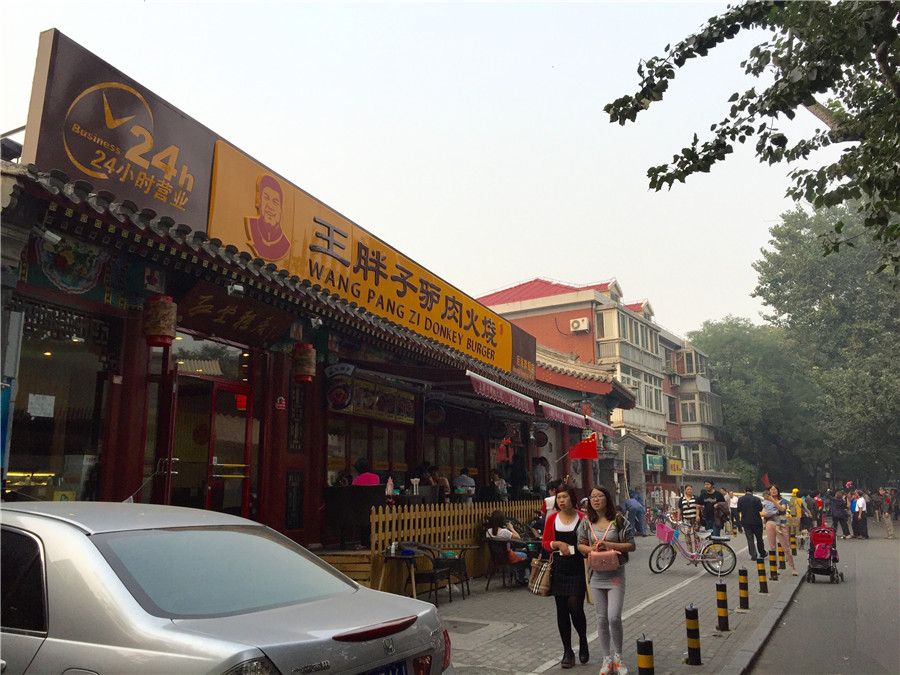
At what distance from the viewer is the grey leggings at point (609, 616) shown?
6289 millimetres

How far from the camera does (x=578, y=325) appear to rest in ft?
132

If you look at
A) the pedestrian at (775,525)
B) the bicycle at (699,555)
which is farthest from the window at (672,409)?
the bicycle at (699,555)

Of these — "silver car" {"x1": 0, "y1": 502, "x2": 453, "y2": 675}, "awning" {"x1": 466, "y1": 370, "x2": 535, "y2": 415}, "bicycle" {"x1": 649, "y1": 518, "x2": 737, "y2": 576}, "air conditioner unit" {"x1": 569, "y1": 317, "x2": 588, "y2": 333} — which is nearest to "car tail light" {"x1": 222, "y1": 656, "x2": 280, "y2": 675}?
"silver car" {"x1": 0, "y1": 502, "x2": 453, "y2": 675}

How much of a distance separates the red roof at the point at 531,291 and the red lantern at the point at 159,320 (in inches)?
1381

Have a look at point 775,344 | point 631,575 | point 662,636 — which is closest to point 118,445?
point 662,636

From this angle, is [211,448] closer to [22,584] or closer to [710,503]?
[22,584]

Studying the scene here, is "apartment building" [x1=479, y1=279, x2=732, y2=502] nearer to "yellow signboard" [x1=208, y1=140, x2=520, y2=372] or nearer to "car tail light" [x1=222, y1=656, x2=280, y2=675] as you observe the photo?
"yellow signboard" [x1=208, y1=140, x2=520, y2=372]

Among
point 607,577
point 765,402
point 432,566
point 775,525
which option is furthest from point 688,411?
point 607,577

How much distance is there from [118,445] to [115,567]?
18.1ft

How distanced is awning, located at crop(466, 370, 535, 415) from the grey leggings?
528cm

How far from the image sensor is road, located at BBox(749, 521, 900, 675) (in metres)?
6.98

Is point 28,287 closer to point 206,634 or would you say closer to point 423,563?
point 206,634

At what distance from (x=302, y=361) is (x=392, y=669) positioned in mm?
7469

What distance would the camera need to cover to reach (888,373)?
34.4 m
